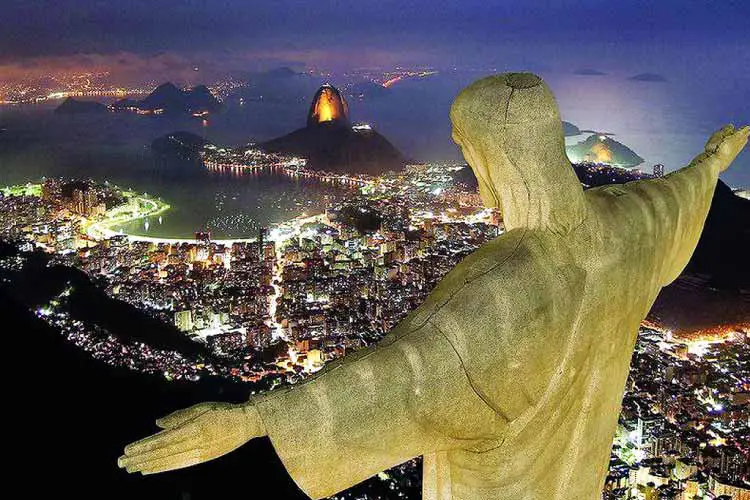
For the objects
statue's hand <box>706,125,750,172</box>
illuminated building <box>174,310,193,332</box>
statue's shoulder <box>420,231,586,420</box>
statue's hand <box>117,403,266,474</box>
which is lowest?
illuminated building <box>174,310,193,332</box>

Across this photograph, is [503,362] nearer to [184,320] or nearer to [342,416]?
[342,416]

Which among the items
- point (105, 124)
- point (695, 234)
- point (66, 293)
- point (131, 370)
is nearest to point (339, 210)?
point (66, 293)

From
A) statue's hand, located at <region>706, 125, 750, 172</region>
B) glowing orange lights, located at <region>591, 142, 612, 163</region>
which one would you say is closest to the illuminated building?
glowing orange lights, located at <region>591, 142, 612, 163</region>

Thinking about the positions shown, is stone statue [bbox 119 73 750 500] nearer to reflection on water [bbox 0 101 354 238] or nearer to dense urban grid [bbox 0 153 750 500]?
dense urban grid [bbox 0 153 750 500]

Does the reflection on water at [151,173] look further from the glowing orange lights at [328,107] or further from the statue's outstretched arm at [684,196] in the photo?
the statue's outstretched arm at [684,196]

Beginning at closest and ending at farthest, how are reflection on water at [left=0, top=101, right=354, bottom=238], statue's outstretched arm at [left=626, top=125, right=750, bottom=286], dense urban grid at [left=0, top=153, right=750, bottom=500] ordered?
statue's outstretched arm at [left=626, top=125, right=750, bottom=286], dense urban grid at [left=0, top=153, right=750, bottom=500], reflection on water at [left=0, top=101, right=354, bottom=238]

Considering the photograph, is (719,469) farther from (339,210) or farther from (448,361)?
(339,210)
